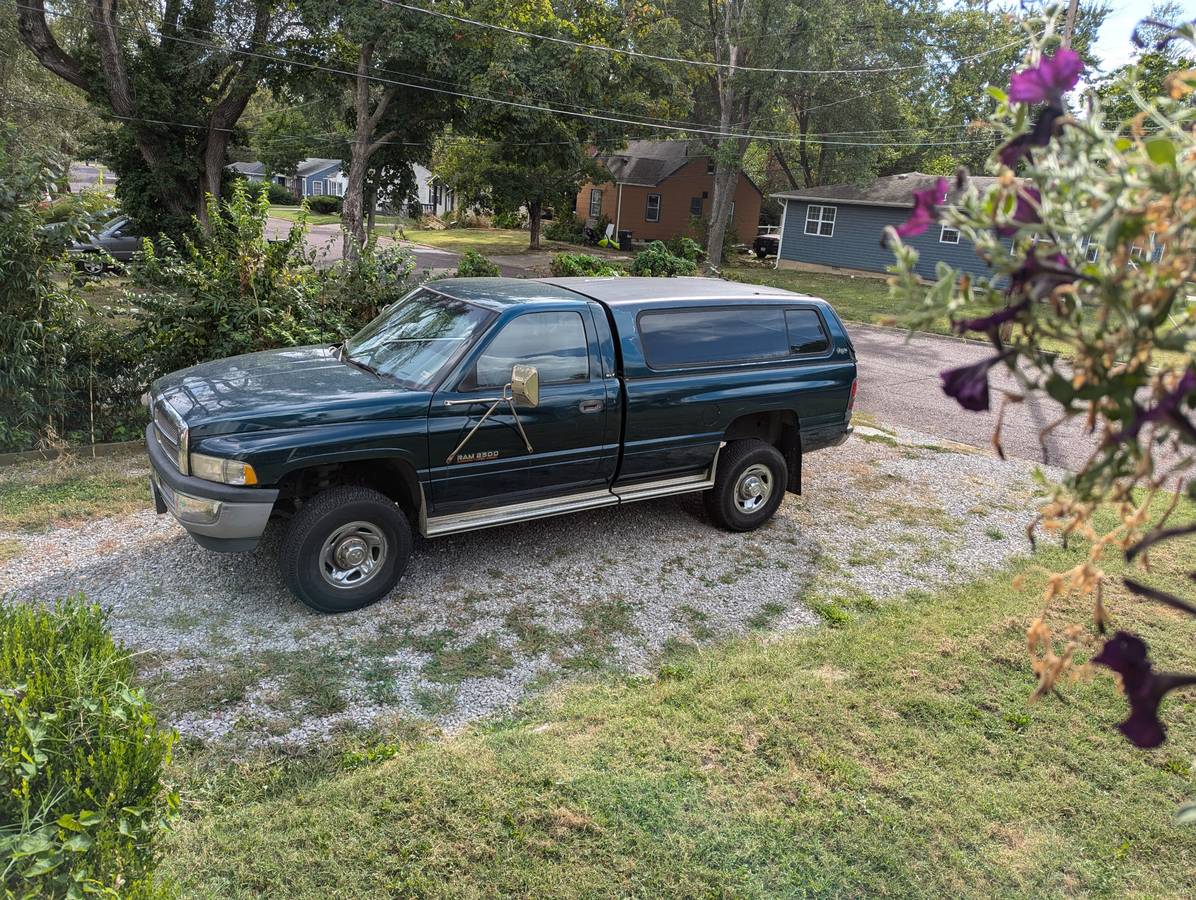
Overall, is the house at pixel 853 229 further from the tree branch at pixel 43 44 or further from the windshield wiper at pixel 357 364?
the windshield wiper at pixel 357 364

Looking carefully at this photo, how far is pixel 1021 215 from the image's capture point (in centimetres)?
135

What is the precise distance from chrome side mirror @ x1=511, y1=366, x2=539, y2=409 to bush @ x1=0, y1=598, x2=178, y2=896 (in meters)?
2.71

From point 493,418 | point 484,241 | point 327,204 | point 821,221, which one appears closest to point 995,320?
point 493,418

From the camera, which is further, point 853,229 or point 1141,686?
point 853,229

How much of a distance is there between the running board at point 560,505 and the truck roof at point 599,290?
1328 mm

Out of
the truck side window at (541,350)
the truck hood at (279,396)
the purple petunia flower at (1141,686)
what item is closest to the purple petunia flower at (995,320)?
the purple petunia flower at (1141,686)

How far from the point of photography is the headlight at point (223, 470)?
4617 mm

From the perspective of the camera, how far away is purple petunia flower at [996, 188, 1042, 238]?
4.25ft

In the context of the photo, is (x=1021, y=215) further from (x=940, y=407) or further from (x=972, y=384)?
(x=940, y=407)

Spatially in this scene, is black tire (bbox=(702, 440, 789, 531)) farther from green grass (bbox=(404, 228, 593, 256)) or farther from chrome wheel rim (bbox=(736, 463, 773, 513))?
green grass (bbox=(404, 228, 593, 256))

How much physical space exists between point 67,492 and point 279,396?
3.01m

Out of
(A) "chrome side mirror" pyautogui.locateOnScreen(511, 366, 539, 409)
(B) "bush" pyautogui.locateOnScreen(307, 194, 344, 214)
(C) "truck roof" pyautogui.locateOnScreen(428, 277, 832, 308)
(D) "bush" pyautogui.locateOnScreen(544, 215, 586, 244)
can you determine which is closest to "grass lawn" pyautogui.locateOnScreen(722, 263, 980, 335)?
(D) "bush" pyautogui.locateOnScreen(544, 215, 586, 244)

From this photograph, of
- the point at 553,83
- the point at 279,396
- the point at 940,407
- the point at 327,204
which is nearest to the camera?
the point at 279,396

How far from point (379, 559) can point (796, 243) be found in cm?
3203
